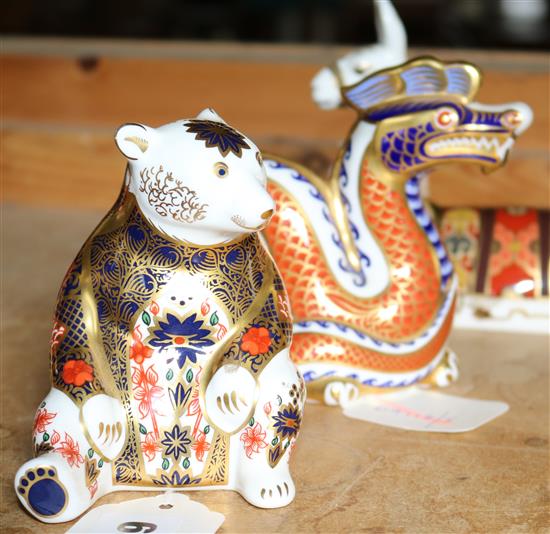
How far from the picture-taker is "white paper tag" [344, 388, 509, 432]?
1316 mm

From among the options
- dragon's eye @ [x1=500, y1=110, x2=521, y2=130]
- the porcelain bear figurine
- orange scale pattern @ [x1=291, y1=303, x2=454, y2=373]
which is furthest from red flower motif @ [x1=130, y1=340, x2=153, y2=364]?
dragon's eye @ [x1=500, y1=110, x2=521, y2=130]

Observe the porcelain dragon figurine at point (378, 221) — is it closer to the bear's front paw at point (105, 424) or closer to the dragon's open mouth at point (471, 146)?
the dragon's open mouth at point (471, 146)

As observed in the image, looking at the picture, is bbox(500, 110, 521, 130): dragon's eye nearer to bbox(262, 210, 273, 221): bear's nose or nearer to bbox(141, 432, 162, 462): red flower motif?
bbox(262, 210, 273, 221): bear's nose

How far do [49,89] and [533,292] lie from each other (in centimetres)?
138

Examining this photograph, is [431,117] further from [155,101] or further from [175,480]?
[155,101]

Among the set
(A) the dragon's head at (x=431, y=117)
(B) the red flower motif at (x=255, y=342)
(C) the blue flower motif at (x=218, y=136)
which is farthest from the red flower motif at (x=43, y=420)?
(A) the dragon's head at (x=431, y=117)

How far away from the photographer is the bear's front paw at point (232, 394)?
1046mm

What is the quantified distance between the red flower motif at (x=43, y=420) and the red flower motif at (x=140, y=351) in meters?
0.10

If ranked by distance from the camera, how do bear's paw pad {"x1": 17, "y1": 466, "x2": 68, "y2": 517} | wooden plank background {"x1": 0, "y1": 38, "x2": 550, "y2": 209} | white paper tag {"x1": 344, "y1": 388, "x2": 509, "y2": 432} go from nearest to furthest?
1. bear's paw pad {"x1": 17, "y1": 466, "x2": 68, "y2": 517}
2. white paper tag {"x1": 344, "y1": 388, "x2": 509, "y2": 432}
3. wooden plank background {"x1": 0, "y1": 38, "x2": 550, "y2": 209}

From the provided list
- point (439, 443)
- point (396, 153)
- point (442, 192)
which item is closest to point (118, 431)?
point (439, 443)

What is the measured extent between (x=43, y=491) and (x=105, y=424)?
3.5 inches

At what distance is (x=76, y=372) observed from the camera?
40.9 inches

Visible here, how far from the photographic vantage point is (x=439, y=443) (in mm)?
1271

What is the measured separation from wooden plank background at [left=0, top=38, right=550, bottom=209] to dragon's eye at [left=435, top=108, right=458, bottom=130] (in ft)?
2.89
